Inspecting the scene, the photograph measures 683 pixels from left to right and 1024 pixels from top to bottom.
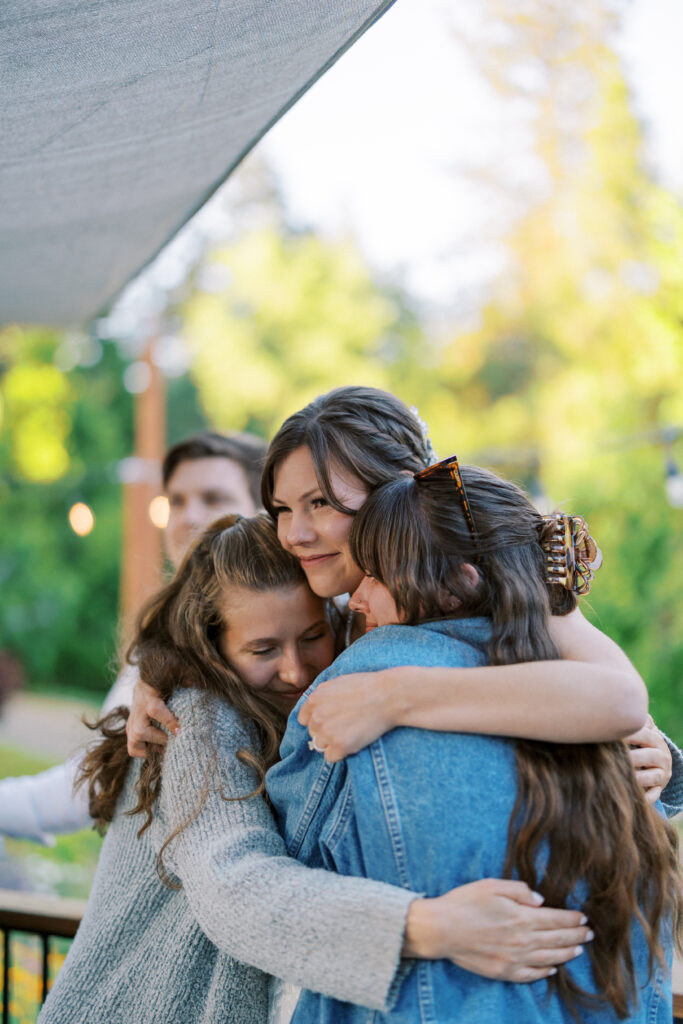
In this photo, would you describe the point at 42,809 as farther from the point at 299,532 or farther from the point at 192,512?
the point at 299,532

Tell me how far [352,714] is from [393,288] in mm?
11282

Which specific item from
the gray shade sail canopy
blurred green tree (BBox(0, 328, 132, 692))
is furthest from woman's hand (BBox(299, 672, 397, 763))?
blurred green tree (BBox(0, 328, 132, 692))

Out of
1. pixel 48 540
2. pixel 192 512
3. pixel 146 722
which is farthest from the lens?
pixel 48 540

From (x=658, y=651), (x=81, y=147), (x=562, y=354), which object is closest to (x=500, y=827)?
(x=81, y=147)

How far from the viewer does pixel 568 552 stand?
152 centimetres

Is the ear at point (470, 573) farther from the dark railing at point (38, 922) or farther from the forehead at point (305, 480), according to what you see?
the dark railing at point (38, 922)

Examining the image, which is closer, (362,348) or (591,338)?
(591,338)

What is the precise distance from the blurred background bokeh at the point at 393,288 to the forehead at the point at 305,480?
7.15m

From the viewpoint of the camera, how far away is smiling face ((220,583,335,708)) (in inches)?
71.4

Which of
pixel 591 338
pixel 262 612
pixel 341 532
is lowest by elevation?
pixel 262 612

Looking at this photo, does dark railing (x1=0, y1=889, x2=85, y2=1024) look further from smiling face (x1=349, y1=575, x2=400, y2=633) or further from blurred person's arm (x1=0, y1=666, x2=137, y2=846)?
smiling face (x1=349, y1=575, x2=400, y2=633)

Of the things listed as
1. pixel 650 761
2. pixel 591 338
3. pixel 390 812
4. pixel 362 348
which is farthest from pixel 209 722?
pixel 362 348

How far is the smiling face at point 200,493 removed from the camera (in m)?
2.99

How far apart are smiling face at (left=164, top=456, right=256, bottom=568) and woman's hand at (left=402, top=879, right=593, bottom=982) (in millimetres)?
1816
